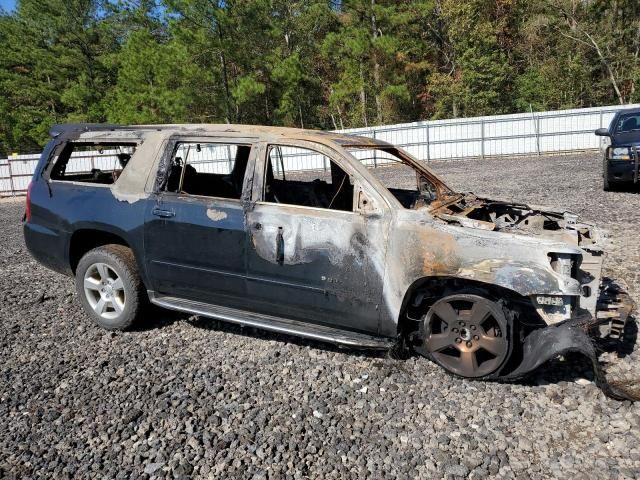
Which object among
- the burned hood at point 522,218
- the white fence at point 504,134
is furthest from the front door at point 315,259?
the white fence at point 504,134

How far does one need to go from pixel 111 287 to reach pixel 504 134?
22.6m

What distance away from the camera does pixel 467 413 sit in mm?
3244

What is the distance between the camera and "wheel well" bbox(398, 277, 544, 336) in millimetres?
3535

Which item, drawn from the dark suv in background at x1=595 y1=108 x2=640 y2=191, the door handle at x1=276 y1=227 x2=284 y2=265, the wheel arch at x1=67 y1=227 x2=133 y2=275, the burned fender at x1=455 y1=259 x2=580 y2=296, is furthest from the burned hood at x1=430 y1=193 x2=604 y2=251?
the dark suv in background at x1=595 y1=108 x2=640 y2=191

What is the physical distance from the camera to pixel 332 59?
34.7 meters

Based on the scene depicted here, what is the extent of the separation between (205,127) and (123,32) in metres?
37.7

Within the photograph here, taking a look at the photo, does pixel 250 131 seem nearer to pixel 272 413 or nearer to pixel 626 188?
pixel 272 413

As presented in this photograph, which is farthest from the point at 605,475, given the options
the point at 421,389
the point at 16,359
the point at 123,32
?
the point at 123,32

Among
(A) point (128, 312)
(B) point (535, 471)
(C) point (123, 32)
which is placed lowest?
(B) point (535, 471)

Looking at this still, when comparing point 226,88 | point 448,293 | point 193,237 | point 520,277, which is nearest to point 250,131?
point 193,237

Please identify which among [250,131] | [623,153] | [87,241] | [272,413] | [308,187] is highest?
[250,131]

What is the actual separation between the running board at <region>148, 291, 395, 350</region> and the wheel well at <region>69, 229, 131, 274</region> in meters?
0.66

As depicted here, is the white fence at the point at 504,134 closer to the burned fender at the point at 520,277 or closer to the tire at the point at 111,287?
the tire at the point at 111,287

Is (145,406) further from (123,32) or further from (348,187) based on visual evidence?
(123,32)
